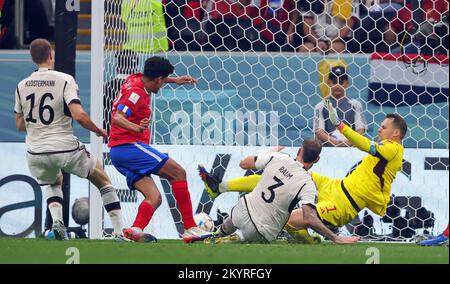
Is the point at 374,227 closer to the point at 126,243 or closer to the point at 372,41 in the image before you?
the point at 372,41

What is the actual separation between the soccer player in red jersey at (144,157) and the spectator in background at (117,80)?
3.94 ft

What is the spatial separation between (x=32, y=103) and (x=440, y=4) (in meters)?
4.08

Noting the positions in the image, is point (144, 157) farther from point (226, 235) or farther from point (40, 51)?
point (40, 51)

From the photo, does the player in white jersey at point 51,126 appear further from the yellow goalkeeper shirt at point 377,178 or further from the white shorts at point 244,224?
the yellow goalkeeper shirt at point 377,178

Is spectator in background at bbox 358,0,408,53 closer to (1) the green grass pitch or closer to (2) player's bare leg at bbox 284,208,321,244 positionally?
A: (2) player's bare leg at bbox 284,208,321,244

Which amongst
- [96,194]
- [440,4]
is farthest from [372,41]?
[96,194]

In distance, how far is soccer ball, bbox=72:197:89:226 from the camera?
12102mm

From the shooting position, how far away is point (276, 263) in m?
8.52

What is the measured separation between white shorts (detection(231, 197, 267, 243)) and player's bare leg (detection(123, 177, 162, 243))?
23.6 inches

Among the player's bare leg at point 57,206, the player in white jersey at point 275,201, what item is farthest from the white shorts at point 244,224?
the player's bare leg at point 57,206

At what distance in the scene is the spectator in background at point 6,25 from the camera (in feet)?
45.7

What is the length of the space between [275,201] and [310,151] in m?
0.57

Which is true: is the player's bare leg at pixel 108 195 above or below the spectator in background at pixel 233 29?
below

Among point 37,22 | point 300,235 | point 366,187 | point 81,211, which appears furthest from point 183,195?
point 37,22
